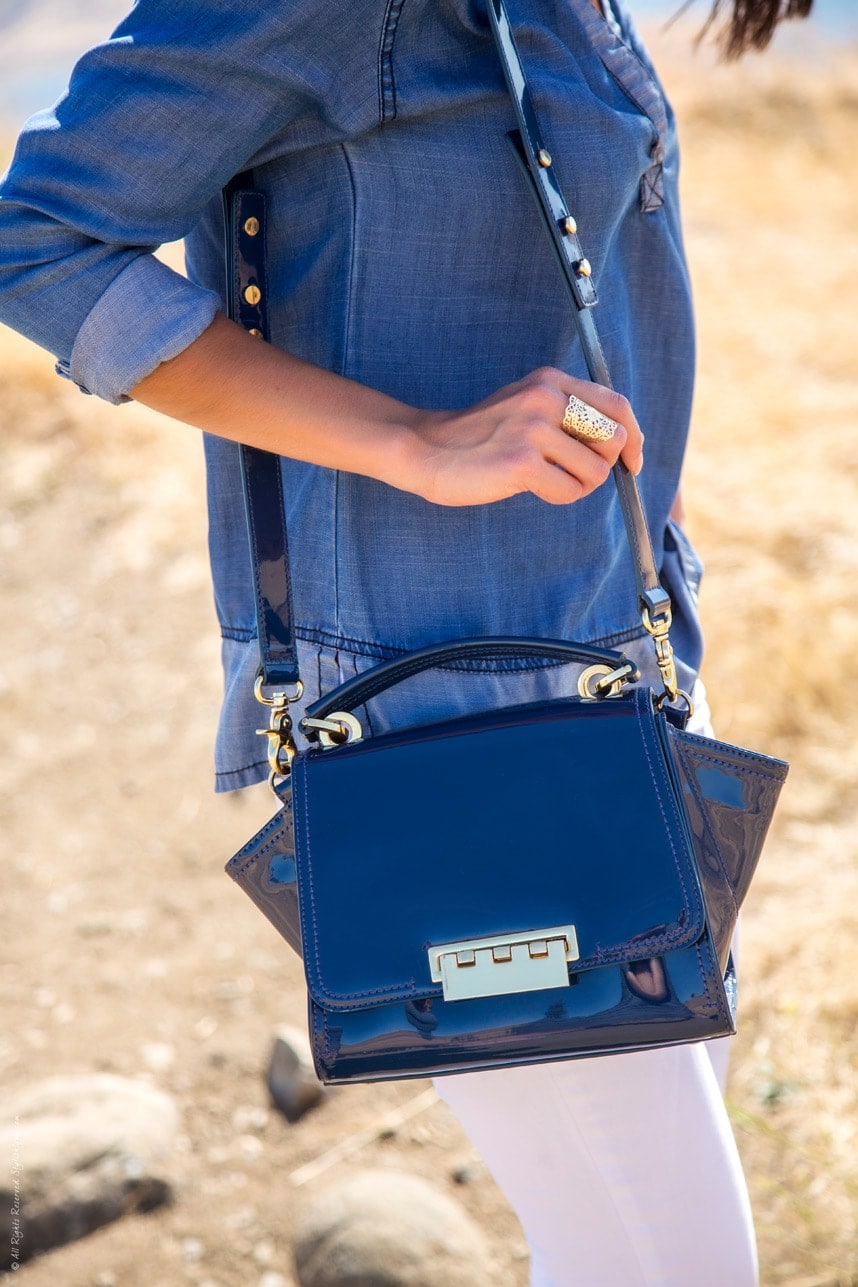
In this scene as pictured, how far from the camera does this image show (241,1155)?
2.20m

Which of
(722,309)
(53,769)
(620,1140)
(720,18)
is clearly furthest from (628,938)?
(722,309)

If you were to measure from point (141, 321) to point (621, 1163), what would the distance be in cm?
83

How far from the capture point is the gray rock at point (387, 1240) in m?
1.83

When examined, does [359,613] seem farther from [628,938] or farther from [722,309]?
[722,309]

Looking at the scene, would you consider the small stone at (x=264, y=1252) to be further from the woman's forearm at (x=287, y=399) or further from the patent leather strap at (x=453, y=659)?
the woman's forearm at (x=287, y=399)

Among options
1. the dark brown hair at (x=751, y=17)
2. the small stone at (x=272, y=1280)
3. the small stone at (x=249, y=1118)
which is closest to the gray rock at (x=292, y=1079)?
the small stone at (x=249, y=1118)

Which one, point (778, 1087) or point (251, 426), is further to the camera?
point (778, 1087)

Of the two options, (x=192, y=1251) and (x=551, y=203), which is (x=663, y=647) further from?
(x=192, y=1251)

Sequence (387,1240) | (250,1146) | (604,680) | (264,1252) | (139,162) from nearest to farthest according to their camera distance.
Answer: (139,162) → (604,680) → (387,1240) → (264,1252) → (250,1146)

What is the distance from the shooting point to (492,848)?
0.93 meters

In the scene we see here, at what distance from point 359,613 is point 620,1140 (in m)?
0.52

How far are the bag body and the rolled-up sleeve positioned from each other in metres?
0.39

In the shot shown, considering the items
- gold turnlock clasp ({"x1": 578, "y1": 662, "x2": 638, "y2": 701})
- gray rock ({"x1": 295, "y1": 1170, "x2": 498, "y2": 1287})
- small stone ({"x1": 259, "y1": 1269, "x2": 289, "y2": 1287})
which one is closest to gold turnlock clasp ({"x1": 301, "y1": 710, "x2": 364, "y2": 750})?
gold turnlock clasp ({"x1": 578, "y1": 662, "x2": 638, "y2": 701})

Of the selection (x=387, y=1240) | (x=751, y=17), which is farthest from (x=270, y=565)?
(x=387, y=1240)
